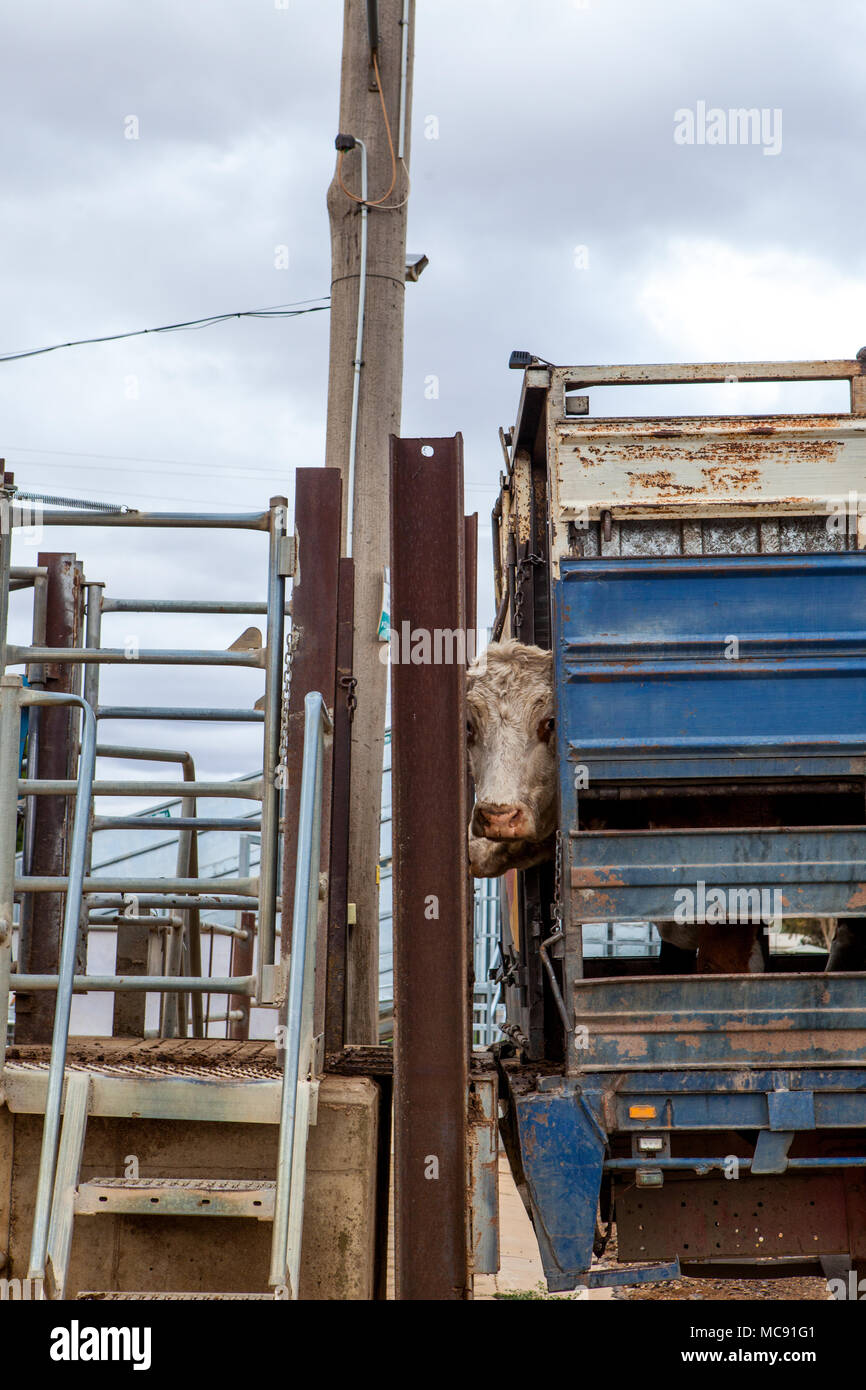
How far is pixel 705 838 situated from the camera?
442 centimetres

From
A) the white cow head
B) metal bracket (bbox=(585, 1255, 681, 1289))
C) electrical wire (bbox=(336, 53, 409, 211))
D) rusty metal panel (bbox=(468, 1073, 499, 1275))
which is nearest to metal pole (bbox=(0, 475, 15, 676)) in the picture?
the white cow head

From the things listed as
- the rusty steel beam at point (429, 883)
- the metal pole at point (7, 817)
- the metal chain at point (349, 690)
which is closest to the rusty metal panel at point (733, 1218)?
the rusty steel beam at point (429, 883)

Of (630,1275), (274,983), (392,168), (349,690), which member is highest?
(392,168)

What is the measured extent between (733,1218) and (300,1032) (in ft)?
6.39

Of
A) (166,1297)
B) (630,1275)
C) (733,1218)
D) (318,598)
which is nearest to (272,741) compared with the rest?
(318,598)

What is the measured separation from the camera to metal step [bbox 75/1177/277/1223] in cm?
376

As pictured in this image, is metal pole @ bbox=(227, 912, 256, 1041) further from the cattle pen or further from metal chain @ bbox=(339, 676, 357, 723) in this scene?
the cattle pen

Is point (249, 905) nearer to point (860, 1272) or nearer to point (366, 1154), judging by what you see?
point (366, 1154)

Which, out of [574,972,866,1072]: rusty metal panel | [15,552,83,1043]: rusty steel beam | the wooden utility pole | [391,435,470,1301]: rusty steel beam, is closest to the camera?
A: [391,435,470,1301]: rusty steel beam

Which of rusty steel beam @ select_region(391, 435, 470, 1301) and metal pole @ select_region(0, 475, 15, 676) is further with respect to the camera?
metal pole @ select_region(0, 475, 15, 676)

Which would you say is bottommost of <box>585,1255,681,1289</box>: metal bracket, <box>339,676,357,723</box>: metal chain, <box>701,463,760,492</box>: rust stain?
<box>585,1255,681,1289</box>: metal bracket

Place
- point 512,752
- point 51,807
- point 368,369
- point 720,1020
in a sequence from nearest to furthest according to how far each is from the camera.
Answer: point 720,1020, point 512,752, point 51,807, point 368,369

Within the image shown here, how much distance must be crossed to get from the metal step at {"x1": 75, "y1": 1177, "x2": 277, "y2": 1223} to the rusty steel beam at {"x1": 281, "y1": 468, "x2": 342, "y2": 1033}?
39.4 inches

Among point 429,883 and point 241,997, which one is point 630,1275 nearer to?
point 429,883
